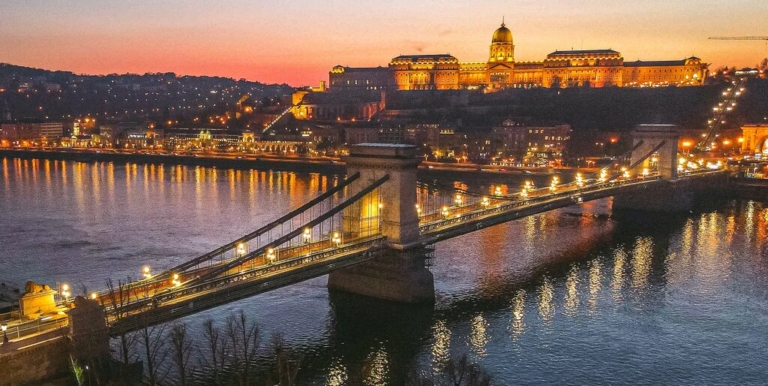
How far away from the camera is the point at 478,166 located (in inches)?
2126

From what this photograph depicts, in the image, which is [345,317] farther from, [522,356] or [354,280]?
[522,356]

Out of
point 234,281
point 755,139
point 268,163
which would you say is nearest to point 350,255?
point 234,281

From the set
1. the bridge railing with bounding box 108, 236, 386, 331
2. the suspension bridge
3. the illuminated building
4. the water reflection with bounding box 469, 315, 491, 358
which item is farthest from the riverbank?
the bridge railing with bounding box 108, 236, 386, 331

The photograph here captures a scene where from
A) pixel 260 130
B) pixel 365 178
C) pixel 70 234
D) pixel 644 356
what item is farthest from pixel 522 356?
pixel 260 130

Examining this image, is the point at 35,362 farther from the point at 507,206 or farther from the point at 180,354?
the point at 507,206

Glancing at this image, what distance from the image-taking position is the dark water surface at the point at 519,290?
15.6 meters

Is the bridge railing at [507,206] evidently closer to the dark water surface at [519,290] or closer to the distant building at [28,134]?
the dark water surface at [519,290]

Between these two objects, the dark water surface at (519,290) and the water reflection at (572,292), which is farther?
the water reflection at (572,292)

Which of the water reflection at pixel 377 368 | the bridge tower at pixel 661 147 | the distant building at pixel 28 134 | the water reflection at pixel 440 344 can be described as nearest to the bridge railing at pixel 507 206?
the bridge tower at pixel 661 147

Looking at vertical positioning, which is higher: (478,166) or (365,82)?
(365,82)

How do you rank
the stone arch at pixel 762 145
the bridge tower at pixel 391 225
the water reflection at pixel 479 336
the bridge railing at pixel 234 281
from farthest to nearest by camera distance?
the stone arch at pixel 762 145 < the bridge tower at pixel 391 225 < the water reflection at pixel 479 336 < the bridge railing at pixel 234 281

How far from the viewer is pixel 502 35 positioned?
323 ft

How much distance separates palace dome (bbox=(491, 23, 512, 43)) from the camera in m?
98.2

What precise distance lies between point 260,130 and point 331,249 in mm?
67221
